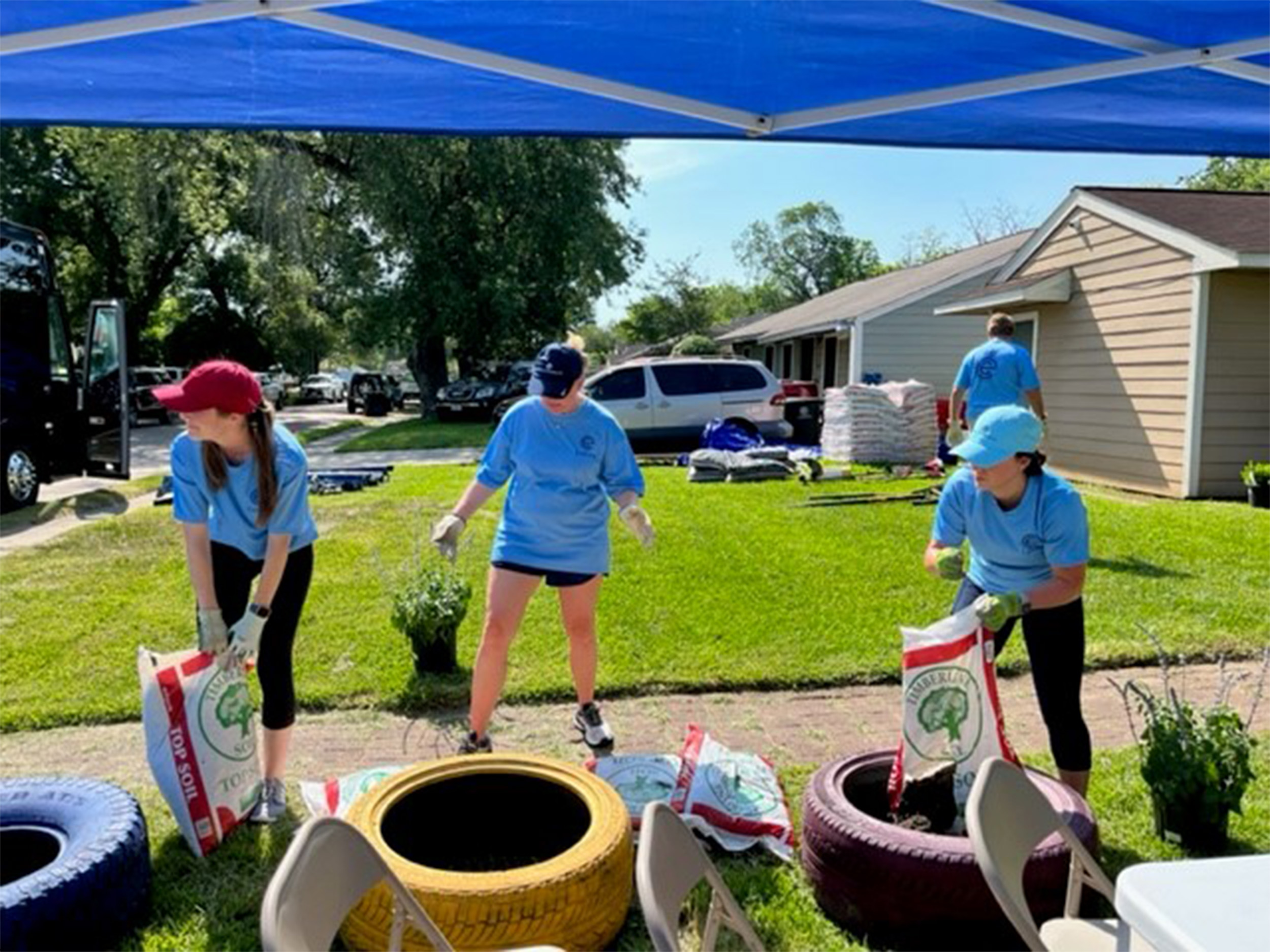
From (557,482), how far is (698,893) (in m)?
1.59

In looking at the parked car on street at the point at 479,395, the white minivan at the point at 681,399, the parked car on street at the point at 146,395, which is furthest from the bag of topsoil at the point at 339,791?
the parked car on street at the point at 146,395

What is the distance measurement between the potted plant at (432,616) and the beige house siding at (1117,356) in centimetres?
934

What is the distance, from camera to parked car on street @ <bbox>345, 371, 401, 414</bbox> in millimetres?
33188

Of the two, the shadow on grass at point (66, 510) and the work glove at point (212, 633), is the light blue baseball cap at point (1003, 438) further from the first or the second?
the shadow on grass at point (66, 510)

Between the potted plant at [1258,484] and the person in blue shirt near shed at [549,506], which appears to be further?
the potted plant at [1258,484]

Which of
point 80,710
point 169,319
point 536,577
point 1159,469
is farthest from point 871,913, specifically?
point 169,319

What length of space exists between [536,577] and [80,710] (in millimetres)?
2457

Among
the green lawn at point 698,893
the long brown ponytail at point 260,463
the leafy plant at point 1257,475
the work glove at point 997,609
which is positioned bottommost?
the green lawn at point 698,893

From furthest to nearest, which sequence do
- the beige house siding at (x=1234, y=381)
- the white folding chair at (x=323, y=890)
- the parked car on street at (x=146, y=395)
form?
the parked car on street at (x=146, y=395), the beige house siding at (x=1234, y=381), the white folding chair at (x=323, y=890)

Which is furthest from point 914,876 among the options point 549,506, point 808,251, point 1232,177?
point 808,251

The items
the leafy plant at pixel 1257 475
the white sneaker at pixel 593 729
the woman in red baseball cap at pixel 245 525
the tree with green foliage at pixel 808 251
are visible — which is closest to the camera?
the woman in red baseball cap at pixel 245 525

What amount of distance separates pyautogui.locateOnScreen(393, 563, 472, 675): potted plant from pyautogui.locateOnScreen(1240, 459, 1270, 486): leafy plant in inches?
344

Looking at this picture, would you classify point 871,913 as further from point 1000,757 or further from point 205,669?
point 205,669

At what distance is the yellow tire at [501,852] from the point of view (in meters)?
2.38
